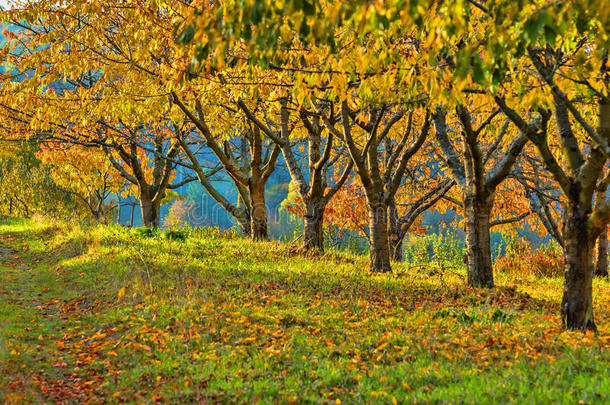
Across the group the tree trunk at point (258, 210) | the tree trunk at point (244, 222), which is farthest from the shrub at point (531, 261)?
the tree trunk at point (244, 222)

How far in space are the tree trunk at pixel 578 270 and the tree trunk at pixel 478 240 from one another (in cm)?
347

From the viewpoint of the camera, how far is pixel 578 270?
6.75 metres

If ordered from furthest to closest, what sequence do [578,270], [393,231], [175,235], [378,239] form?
[393,231], [175,235], [378,239], [578,270]

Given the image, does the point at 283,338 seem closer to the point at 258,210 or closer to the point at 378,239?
the point at 378,239

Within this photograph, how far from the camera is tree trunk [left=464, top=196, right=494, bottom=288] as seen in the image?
10.3 m

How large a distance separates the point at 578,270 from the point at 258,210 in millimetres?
11777

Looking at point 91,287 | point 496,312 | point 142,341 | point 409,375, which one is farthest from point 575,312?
point 91,287

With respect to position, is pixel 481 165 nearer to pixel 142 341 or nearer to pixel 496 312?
pixel 496 312

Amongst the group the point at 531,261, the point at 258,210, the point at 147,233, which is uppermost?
the point at 258,210

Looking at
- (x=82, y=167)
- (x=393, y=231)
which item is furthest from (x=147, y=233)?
(x=82, y=167)

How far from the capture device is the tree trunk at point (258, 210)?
17.0m

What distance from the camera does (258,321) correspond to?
24.3ft

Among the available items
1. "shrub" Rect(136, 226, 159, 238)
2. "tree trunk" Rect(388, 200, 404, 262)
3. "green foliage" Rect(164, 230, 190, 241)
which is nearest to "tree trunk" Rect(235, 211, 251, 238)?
"shrub" Rect(136, 226, 159, 238)

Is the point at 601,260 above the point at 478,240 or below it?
below
